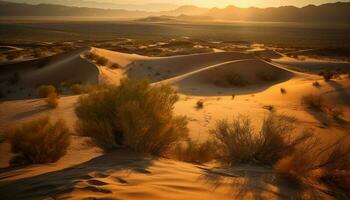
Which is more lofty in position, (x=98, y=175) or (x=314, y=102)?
(x=98, y=175)

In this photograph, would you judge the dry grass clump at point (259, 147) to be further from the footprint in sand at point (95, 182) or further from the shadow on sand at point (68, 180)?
the footprint in sand at point (95, 182)

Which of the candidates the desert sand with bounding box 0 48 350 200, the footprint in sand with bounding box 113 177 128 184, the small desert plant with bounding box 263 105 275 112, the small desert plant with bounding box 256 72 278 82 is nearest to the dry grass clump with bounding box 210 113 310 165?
the desert sand with bounding box 0 48 350 200

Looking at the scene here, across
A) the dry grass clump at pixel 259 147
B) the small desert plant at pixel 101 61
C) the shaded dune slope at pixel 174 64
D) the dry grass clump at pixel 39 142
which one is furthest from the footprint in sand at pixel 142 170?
the small desert plant at pixel 101 61

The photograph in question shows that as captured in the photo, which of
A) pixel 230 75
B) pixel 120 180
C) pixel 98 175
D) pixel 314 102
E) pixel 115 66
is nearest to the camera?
pixel 120 180

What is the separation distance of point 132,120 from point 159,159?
0.96 meters

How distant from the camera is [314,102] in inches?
530

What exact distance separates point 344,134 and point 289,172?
18.6 feet

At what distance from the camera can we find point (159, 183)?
4410 millimetres

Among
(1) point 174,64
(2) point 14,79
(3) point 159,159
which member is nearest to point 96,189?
(3) point 159,159

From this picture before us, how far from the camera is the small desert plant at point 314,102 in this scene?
1322cm

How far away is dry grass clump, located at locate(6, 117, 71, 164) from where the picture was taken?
5.97m

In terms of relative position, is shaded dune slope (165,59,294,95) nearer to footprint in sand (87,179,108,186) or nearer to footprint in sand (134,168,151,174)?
footprint in sand (134,168,151,174)

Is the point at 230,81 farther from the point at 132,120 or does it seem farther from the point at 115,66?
the point at 132,120

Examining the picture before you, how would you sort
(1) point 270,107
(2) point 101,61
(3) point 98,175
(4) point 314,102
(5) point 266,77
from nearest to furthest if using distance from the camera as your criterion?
(3) point 98,175 → (1) point 270,107 → (4) point 314,102 → (5) point 266,77 → (2) point 101,61
